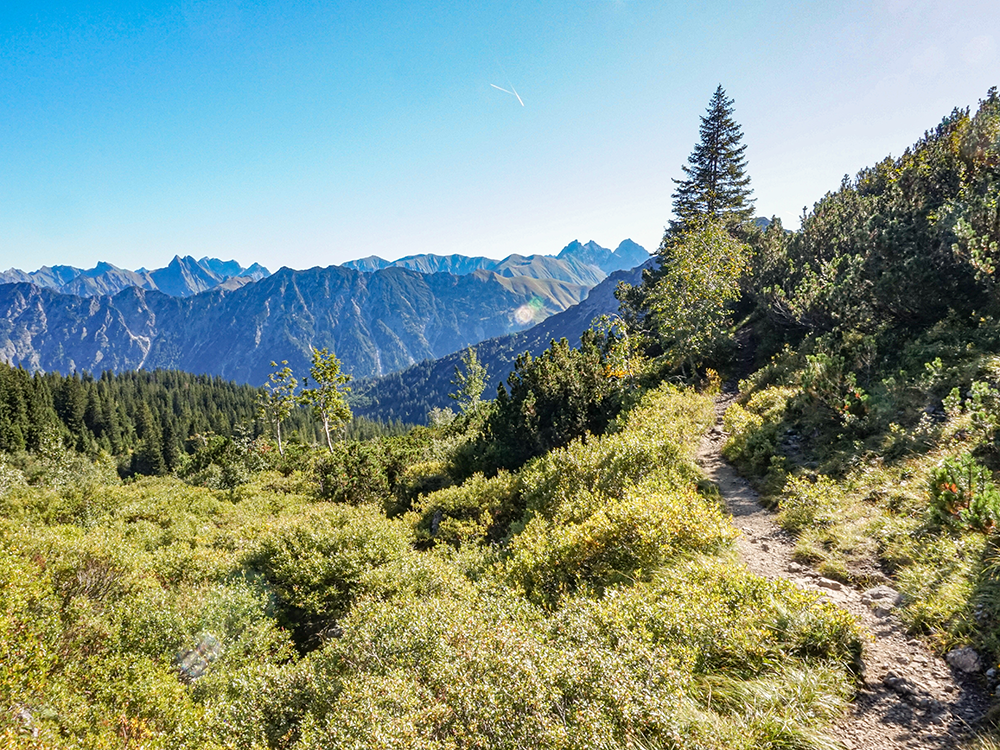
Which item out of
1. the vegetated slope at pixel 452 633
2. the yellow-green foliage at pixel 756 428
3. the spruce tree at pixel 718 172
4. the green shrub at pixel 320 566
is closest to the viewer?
the vegetated slope at pixel 452 633

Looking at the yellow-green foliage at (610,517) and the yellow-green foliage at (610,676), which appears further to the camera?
the yellow-green foliage at (610,517)

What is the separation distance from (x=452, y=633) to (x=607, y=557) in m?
3.45

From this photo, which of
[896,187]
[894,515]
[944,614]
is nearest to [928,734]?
[944,614]

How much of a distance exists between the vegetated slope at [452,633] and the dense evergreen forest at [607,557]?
0.05 metres

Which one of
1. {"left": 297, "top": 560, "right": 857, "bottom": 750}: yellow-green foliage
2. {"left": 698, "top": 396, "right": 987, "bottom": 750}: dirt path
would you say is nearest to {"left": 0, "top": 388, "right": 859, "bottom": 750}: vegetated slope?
{"left": 297, "top": 560, "right": 857, "bottom": 750}: yellow-green foliage

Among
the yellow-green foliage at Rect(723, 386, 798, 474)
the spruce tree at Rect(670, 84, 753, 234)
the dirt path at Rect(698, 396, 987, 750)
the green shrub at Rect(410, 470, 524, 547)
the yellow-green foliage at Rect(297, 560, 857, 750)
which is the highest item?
the spruce tree at Rect(670, 84, 753, 234)

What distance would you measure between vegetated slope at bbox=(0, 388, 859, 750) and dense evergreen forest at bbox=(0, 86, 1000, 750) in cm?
5

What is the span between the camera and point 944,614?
16.8 ft

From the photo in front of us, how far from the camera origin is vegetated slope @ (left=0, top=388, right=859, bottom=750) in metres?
4.29

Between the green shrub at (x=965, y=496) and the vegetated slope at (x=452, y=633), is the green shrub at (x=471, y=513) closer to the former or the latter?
the vegetated slope at (x=452, y=633)

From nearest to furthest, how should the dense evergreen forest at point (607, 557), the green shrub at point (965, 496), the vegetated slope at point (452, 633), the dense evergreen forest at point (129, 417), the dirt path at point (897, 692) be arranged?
the dirt path at point (897, 692) < the vegetated slope at point (452, 633) < the dense evergreen forest at point (607, 557) < the green shrub at point (965, 496) < the dense evergreen forest at point (129, 417)

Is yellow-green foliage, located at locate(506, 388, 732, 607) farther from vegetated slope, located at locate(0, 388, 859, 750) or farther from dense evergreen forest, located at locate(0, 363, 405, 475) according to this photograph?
dense evergreen forest, located at locate(0, 363, 405, 475)

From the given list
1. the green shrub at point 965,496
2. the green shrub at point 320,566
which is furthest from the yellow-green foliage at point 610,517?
the green shrub at point 320,566

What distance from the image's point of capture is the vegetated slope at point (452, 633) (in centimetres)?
429
